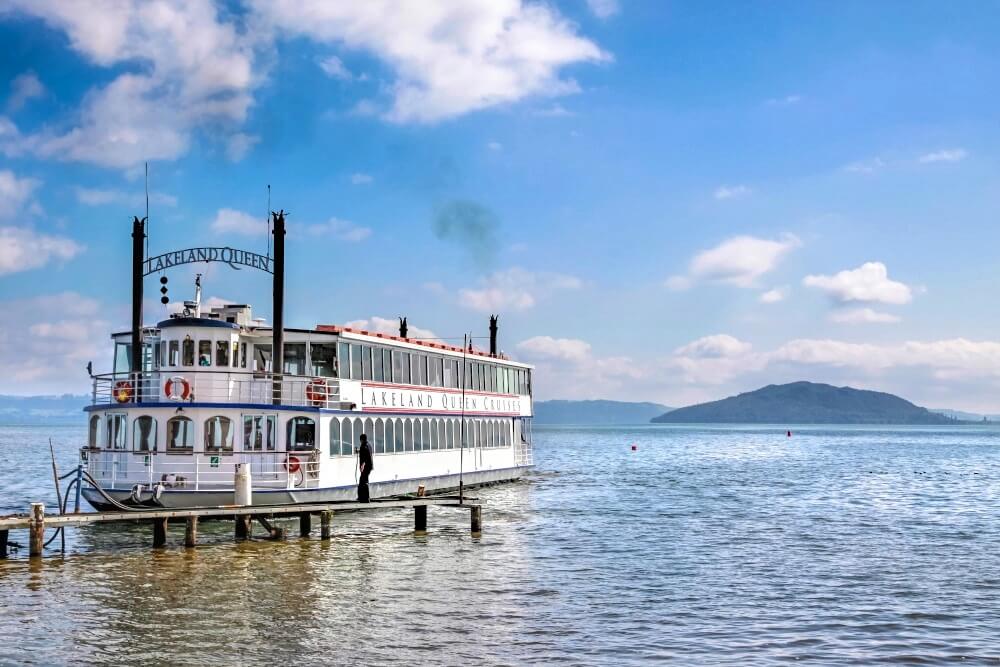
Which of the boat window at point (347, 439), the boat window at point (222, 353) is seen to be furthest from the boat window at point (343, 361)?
the boat window at point (222, 353)

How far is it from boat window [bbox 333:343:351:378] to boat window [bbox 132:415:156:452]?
6.40 meters

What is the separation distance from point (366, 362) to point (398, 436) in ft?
13.3

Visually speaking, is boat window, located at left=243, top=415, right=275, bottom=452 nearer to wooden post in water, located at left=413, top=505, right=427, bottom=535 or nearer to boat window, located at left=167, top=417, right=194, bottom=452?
boat window, located at left=167, top=417, right=194, bottom=452

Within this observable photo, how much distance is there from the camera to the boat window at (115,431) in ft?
106

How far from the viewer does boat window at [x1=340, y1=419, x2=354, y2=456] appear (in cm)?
3494

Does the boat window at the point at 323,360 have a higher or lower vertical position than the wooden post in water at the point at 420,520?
higher

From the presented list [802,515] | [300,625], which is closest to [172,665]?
[300,625]

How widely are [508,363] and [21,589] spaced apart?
111 ft

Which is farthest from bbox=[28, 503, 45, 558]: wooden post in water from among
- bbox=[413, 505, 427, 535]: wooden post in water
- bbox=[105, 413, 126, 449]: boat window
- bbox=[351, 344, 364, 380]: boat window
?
bbox=[351, 344, 364, 380]: boat window

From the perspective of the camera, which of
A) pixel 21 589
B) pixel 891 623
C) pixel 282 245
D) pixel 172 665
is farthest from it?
pixel 282 245

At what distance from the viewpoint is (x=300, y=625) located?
62.3ft

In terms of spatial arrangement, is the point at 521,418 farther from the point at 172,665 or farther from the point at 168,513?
Result: the point at 172,665

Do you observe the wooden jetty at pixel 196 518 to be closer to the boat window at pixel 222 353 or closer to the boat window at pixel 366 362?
the boat window at pixel 222 353

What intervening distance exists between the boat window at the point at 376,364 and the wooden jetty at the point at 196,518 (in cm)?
577
